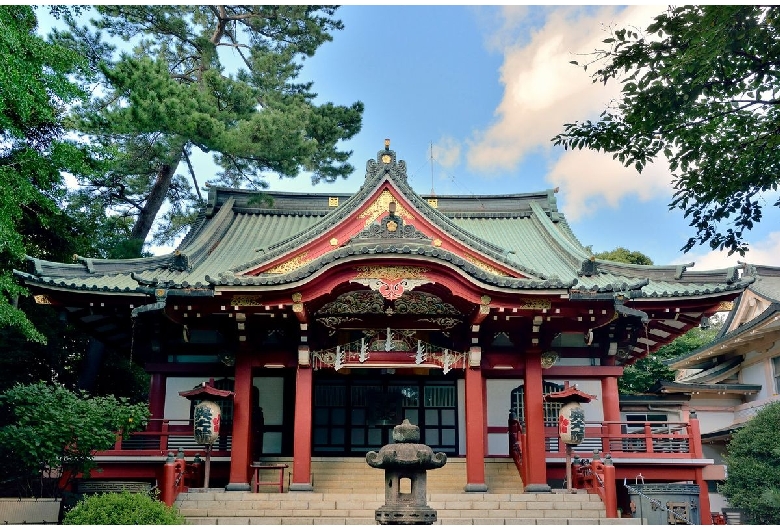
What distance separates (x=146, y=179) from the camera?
2444cm

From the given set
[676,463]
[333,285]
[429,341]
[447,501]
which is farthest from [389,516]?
[676,463]

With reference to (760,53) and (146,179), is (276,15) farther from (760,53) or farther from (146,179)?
(760,53)

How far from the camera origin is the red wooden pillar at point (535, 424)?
14523mm

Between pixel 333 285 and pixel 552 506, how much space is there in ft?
19.5

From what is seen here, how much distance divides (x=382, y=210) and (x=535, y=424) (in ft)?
19.9

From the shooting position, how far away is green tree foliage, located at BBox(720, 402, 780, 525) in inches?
647

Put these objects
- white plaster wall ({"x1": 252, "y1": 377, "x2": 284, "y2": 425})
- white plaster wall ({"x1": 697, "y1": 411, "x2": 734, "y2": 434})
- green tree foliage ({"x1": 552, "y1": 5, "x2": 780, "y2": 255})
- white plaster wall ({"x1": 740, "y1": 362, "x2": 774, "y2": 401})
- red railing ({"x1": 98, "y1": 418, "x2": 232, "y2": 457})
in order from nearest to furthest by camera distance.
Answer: green tree foliage ({"x1": 552, "y1": 5, "x2": 780, "y2": 255})
red railing ({"x1": 98, "y1": 418, "x2": 232, "y2": 457})
white plaster wall ({"x1": 252, "y1": 377, "x2": 284, "y2": 425})
white plaster wall ({"x1": 740, "y1": 362, "x2": 774, "y2": 401})
white plaster wall ({"x1": 697, "y1": 411, "x2": 734, "y2": 434})

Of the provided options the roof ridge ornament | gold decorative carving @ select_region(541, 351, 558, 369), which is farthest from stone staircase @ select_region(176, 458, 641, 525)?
the roof ridge ornament

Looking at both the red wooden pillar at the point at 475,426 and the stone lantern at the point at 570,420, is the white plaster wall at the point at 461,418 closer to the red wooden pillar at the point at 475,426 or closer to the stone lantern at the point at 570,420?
the red wooden pillar at the point at 475,426

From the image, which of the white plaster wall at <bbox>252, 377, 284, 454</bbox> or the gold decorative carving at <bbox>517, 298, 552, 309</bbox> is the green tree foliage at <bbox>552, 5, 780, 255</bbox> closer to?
the gold decorative carving at <bbox>517, 298, 552, 309</bbox>

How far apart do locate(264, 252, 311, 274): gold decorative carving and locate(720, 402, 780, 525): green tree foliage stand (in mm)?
11611

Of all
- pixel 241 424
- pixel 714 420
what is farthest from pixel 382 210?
pixel 714 420

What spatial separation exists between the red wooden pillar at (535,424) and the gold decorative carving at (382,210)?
4.34 m

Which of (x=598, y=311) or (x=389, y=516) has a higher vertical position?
(x=598, y=311)
